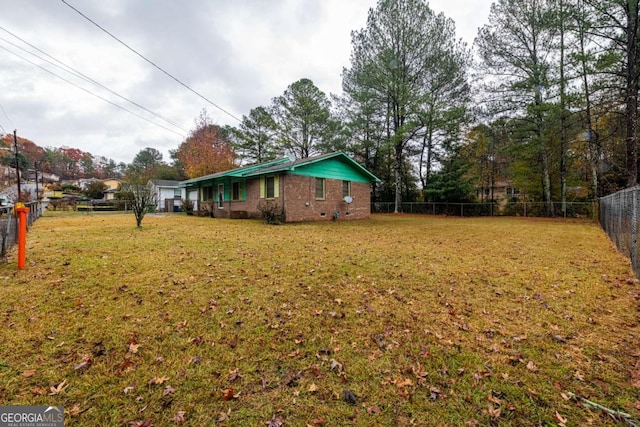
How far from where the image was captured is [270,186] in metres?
15.3

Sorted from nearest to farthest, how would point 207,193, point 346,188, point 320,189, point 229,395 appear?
1. point 229,395
2. point 320,189
3. point 346,188
4. point 207,193

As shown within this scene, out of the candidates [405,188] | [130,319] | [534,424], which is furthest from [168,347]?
[405,188]

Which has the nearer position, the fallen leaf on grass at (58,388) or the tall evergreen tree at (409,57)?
the fallen leaf on grass at (58,388)

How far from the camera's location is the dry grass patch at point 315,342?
202 centimetres

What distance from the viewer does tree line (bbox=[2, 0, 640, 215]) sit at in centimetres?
1356

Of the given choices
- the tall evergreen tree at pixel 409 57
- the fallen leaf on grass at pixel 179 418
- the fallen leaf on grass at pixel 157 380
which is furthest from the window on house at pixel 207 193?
the fallen leaf on grass at pixel 179 418

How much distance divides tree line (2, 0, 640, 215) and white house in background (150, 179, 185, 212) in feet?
15.3

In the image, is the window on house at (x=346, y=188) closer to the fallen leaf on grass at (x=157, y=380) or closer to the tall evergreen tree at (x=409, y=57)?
the tall evergreen tree at (x=409, y=57)

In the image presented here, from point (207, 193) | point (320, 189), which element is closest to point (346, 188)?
point (320, 189)

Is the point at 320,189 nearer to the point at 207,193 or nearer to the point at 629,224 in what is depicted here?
the point at 207,193

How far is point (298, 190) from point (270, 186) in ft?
5.68

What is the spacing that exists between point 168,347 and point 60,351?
3.21 ft

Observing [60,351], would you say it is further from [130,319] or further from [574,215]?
[574,215]

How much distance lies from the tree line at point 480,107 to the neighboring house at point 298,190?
6.72m
